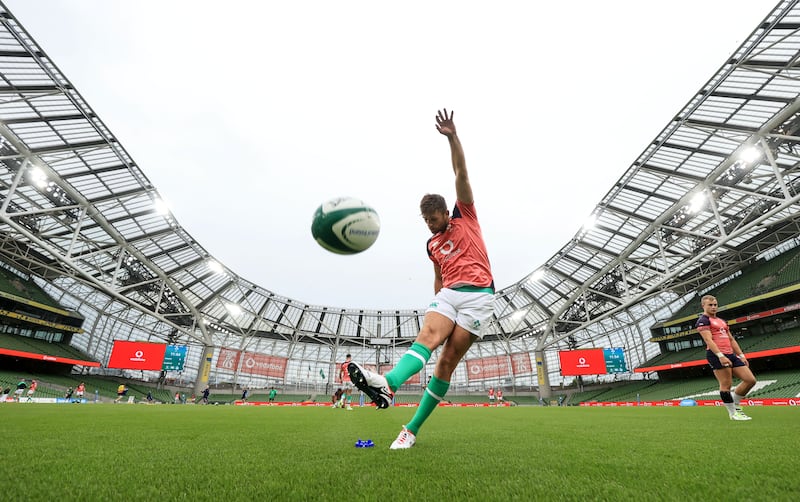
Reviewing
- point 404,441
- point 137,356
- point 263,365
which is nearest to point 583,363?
point 263,365

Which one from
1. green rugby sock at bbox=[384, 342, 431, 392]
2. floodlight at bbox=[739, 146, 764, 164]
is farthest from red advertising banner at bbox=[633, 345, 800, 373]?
green rugby sock at bbox=[384, 342, 431, 392]

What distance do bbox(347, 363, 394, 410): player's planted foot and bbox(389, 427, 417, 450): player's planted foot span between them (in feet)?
1.63

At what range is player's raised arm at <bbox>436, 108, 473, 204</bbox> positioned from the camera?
3.15m

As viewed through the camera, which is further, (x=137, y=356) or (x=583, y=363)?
(x=583, y=363)

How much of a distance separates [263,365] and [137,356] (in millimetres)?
11979

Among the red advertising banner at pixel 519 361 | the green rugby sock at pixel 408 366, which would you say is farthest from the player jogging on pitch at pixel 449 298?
the red advertising banner at pixel 519 361

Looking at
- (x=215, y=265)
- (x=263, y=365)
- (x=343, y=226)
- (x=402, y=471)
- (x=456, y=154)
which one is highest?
(x=215, y=265)

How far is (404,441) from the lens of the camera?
2.93m

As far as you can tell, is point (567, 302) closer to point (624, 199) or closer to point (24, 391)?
point (624, 199)

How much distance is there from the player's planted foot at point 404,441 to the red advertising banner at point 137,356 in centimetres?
3447

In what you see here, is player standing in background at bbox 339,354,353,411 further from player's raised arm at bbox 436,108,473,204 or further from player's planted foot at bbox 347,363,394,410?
player's raised arm at bbox 436,108,473,204

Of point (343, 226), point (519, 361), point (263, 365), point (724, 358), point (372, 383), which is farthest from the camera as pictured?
point (519, 361)

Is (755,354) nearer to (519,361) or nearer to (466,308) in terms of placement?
(519,361)

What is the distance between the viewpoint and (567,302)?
3231 cm
